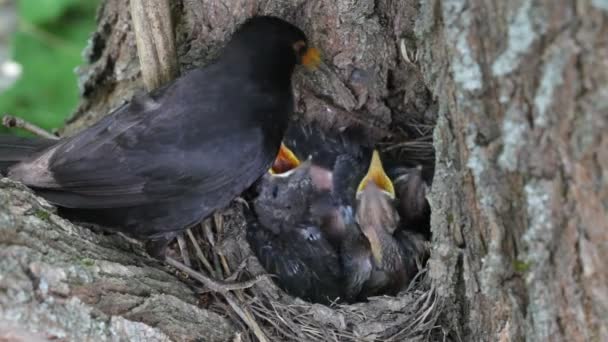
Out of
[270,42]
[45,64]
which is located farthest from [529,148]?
[45,64]

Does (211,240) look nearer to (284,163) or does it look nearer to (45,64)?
(284,163)

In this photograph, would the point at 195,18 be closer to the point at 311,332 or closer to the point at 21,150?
the point at 21,150

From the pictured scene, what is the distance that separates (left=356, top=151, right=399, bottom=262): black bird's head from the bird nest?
0.24 m

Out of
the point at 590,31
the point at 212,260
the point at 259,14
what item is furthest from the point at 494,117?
the point at 212,260

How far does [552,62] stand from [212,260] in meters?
1.95

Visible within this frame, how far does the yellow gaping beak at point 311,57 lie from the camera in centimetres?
284

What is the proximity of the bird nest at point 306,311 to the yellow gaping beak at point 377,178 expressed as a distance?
394 mm

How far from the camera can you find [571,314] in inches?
67.4

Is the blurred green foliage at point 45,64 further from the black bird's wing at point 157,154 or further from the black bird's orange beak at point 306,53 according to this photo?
the black bird's orange beak at point 306,53

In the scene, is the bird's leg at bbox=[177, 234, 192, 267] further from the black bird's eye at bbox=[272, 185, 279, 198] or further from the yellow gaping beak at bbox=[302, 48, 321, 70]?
the yellow gaping beak at bbox=[302, 48, 321, 70]

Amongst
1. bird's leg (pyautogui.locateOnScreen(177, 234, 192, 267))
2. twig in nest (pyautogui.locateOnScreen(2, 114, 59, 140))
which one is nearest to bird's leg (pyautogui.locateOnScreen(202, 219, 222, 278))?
bird's leg (pyautogui.locateOnScreen(177, 234, 192, 267))

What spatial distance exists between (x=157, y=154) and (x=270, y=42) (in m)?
0.67

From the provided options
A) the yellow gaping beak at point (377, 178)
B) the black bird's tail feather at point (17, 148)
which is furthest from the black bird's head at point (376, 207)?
the black bird's tail feather at point (17, 148)

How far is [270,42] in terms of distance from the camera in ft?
9.34
